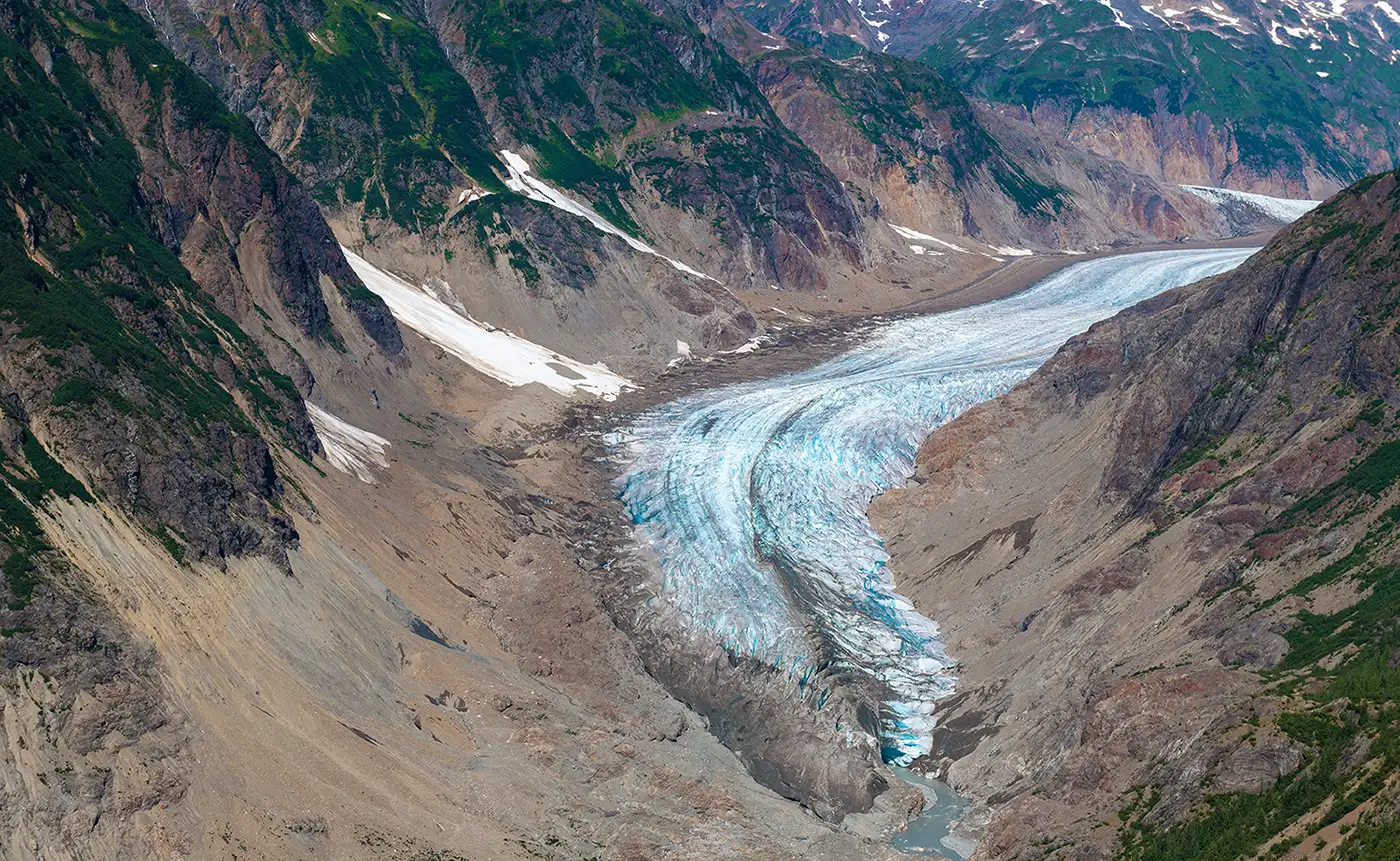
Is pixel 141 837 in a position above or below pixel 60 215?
below

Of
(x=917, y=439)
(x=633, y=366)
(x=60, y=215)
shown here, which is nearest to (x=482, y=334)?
(x=633, y=366)

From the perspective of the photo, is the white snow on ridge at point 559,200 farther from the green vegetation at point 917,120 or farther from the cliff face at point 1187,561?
the green vegetation at point 917,120

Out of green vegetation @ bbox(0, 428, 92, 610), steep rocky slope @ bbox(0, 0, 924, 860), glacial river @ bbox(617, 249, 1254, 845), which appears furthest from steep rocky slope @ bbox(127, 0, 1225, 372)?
green vegetation @ bbox(0, 428, 92, 610)

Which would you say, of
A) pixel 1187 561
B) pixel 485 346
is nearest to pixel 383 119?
pixel 485 346

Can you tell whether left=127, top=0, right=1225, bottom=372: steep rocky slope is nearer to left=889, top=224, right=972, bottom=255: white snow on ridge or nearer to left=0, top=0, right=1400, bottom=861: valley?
left=0, top=0, right=1400, bottom=861: valley

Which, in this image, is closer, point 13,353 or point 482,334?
point 13,353

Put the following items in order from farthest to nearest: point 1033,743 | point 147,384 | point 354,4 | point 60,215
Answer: point 354,4, point 60,215, point 147,384, point 1033,743

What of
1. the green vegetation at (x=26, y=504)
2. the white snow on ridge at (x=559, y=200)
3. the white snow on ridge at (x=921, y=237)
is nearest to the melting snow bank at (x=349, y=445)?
the green vegetation at (x=26, y=504)

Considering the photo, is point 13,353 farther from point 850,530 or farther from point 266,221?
point 850,530
